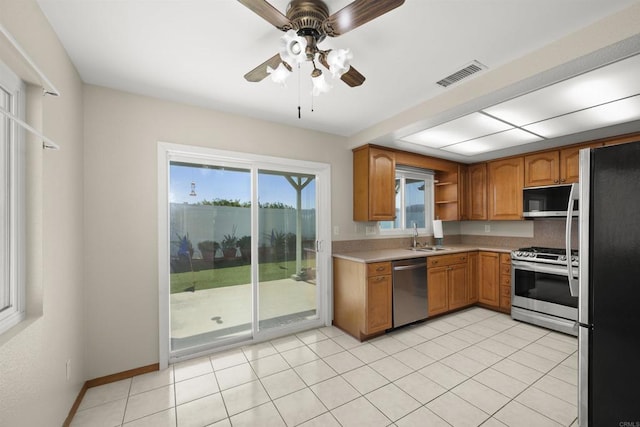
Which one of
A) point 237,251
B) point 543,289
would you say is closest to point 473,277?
point 543,289

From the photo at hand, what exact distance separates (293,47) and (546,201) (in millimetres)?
3994

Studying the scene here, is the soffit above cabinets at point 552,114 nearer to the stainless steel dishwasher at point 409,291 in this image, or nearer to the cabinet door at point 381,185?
the cabinet door at point 381,185

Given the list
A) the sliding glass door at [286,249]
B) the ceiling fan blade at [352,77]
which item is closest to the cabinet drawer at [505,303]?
the sliding glass door at [286,249]

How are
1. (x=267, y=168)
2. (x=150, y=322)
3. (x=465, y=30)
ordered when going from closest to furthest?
(x=465, y=30), (x=150, y=322), (x=267, y=168)

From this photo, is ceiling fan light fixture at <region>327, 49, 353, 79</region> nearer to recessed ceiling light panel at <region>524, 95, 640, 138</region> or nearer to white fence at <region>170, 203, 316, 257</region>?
white fence at <region>170, 203, 316, 257</region>

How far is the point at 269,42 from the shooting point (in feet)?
5.73

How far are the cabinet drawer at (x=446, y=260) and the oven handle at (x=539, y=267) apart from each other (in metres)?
0.60

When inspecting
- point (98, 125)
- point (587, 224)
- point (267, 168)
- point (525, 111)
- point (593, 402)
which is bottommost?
point (593, 402)

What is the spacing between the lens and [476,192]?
176 inches

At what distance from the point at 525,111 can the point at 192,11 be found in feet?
9.28

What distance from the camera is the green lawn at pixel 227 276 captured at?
267 centimetres

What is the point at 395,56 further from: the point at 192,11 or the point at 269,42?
the point at 192,11

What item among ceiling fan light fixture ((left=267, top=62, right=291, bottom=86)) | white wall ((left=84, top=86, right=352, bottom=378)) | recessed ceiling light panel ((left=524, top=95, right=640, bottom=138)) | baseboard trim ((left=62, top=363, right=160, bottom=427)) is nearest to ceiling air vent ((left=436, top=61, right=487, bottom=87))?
recessed ceiling light panel ((left=524, top=95, right=640, bottom=138))

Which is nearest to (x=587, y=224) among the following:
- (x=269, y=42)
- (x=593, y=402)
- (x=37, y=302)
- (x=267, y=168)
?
(x=593, y=402)
